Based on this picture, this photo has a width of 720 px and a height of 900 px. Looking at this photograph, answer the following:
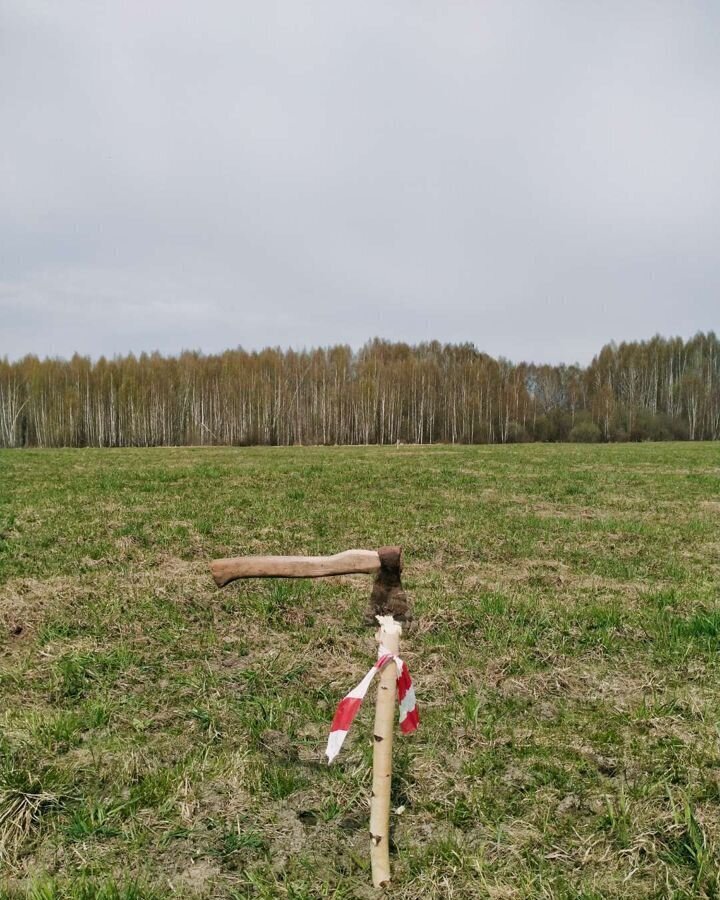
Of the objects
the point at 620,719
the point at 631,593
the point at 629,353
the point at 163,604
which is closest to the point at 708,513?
the point at 631,593

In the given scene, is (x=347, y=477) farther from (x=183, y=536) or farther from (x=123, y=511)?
(x=183, y=536)

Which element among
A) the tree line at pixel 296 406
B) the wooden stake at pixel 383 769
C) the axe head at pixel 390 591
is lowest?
the wooden stake at pixel 383 769

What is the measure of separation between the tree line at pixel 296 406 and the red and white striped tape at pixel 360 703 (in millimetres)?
69777

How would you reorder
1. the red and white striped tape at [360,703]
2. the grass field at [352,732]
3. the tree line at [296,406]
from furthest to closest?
the tree line at [296,406] < the grass field at [352,732] < the red and white striped tape at [360,703]

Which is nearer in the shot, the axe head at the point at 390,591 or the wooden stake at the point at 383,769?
the wooden stake at the point at 383,769

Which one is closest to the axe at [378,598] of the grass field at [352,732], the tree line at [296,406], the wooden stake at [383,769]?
the wooden stake at [383,769]

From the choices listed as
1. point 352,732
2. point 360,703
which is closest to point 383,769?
point 360,703

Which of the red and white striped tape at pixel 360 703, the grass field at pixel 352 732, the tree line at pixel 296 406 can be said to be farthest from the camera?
the tree line at pixel 296 406

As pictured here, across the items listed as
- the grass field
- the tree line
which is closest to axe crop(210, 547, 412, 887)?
the grass field

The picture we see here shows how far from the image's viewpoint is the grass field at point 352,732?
2.84 meters

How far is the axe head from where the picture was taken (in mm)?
2887

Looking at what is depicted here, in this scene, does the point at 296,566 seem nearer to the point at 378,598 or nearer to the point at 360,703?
the point at 378,598

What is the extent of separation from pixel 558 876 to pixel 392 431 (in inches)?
2833

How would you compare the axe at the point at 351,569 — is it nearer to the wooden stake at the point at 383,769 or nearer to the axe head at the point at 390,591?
the axe head at the point at 390,591
